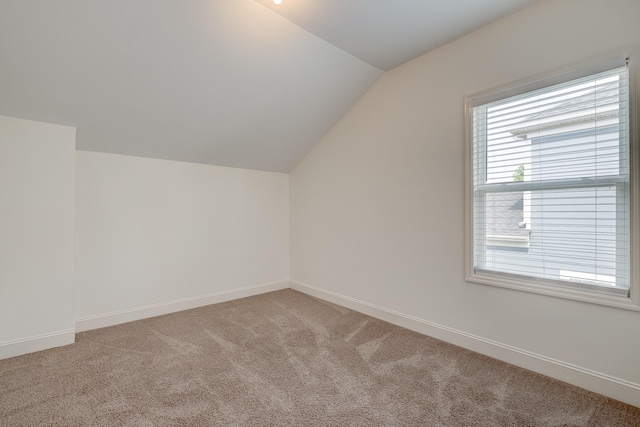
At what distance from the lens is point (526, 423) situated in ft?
5.14

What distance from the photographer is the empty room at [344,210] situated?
1.75 meters

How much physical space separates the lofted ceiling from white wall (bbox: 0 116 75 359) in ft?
0.63

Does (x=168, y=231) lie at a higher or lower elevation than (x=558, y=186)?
lower

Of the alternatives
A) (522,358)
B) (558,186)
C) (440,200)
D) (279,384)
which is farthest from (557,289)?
(279,384)

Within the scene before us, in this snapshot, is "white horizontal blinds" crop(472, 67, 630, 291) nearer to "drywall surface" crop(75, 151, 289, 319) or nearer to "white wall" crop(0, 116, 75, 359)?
"drywall surface" crop(75, 151, 289, 319)

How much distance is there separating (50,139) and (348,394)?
3023 mm

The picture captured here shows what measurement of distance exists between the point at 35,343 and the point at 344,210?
9.86 ft

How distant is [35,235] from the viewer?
91.4 inches

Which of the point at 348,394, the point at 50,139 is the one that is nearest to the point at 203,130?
the point at 50,139

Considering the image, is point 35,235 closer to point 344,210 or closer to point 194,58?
point 194,58

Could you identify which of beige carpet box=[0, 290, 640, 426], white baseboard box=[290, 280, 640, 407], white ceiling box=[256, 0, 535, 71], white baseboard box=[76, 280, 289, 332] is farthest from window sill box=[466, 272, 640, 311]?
white baseboard box=[76, 280, 289, 332]

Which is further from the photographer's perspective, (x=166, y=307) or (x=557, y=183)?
(x=166, y=307)

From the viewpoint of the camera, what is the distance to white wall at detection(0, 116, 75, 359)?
222 cm

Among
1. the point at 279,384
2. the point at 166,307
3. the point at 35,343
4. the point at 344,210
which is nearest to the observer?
the point at 279,384
